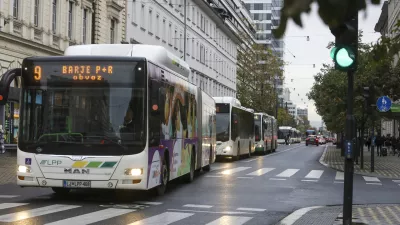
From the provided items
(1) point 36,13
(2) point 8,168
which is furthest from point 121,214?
(1) point 36,13

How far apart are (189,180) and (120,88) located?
6.08m

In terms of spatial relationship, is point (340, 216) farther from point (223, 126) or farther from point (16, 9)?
point (16, 9)

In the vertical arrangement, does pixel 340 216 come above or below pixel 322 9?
below

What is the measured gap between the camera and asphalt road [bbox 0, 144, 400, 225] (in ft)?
31.4

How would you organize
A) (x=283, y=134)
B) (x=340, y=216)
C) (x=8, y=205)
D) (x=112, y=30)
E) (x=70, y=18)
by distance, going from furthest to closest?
(x=283, y=134) → (x=112, y=30) → (x=70, y=18) → (x=8, y=205) → (x=340, y=216)

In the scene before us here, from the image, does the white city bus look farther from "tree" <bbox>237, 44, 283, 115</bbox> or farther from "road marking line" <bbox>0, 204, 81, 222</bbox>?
"road marking line" <bbox>0, 204, 81, 222</bbox>

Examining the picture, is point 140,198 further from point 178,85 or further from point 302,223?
point 302,223

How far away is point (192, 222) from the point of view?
9352 mm

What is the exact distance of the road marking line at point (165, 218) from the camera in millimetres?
9166

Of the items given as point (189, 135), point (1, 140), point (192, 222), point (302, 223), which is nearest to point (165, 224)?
point (192, 222)

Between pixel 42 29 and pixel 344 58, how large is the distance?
84.2 ft

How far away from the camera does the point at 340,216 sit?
33.5 feet

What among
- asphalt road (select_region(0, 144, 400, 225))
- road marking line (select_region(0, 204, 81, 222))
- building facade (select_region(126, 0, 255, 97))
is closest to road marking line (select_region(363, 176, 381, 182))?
asphalt road (select_region(0, 144, 400, 225))

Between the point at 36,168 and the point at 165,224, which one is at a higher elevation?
the point at 36,168
